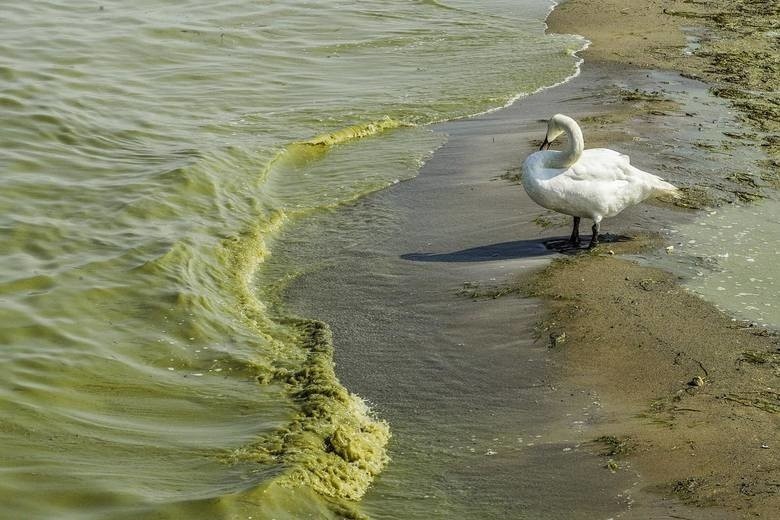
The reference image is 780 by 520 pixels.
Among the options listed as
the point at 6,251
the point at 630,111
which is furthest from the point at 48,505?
the point at 630,111

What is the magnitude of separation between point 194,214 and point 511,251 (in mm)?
2974

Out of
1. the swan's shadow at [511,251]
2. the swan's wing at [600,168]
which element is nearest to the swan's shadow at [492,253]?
the swan's shadow at [511,251]

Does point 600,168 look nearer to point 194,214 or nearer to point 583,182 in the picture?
point 583,182

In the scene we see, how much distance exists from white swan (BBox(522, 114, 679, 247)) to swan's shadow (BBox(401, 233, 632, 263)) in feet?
0.47

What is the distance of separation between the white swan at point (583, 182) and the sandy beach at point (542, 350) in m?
→ 0.35

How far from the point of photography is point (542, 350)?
22.6 feet

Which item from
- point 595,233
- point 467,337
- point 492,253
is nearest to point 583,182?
point 595,233

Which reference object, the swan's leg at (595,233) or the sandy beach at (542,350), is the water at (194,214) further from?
the swan's leg at (595,233)

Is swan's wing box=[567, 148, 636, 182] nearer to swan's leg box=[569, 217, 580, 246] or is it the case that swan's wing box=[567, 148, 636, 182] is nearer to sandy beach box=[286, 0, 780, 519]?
swan's leg box=[569, 217, 580, 246]

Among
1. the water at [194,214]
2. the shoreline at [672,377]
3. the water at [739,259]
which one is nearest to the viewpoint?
the shoreline at [672,377]

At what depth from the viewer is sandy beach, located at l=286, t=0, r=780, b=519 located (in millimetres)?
5426

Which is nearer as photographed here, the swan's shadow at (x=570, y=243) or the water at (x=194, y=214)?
the water at (x=194, y=214)

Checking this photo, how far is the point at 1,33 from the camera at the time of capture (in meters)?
14.6

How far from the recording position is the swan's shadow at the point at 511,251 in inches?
334
